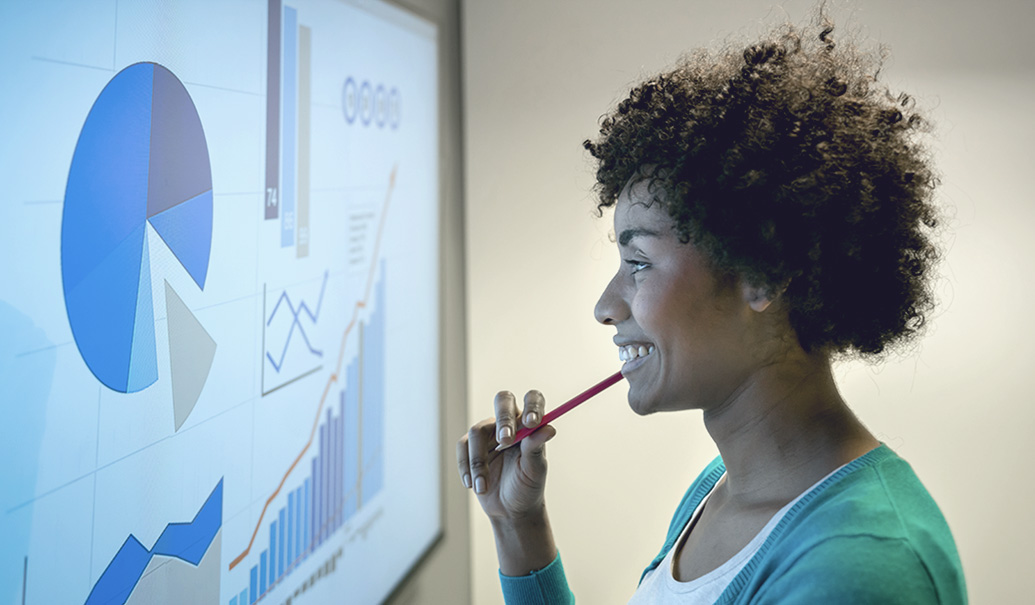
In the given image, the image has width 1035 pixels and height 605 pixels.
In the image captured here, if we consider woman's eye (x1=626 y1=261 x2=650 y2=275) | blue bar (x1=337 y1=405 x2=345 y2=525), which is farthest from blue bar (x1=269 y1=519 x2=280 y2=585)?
woman's eye (x1=626 y1=261 x2=650 y2=275)

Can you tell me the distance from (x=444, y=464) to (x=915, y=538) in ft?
4.51

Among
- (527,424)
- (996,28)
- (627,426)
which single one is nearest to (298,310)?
(527,424)

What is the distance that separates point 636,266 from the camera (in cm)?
85

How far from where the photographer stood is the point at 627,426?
195 cm

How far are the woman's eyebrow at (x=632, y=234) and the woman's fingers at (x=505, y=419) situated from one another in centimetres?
25

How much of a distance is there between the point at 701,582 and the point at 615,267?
4.03 feet

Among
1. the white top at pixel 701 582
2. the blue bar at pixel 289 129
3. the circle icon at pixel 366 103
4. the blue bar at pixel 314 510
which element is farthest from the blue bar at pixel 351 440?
the white top at pixel 701 582

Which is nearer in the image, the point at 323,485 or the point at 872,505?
the point at 872,505

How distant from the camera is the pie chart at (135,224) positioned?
65 centimetres

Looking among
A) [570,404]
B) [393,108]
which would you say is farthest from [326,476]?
[393,108]

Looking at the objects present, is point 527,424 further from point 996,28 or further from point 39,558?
point 996,28

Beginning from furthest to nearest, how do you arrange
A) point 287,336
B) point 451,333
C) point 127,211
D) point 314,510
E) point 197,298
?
point 451,333 → point 314,510 → point 287,336 → point 197,298 → point 127,211

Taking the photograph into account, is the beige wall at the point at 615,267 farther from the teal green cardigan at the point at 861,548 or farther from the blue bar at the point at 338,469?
the teal green cardigan at the point at 861,548

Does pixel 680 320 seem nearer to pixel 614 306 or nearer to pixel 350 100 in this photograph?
pixel 614 306
